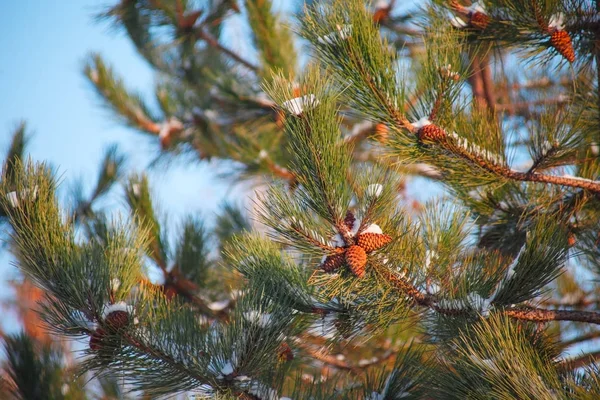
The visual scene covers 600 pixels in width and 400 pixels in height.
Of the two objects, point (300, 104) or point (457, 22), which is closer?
point (300, 104)

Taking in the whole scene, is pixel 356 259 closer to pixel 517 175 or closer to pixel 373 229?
pixel 373 229

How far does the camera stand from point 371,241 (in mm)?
1620

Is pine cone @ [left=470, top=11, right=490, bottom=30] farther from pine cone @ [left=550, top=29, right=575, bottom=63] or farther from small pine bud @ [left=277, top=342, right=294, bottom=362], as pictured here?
small pine bud @ [left=277, top=342, right=294, bottom=362]

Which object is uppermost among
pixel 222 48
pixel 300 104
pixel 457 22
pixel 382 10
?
pixel 382 10

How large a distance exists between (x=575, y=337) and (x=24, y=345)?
247 centimetres

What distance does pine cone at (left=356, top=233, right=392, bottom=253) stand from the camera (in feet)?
5.31

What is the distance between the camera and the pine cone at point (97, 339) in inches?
68.5

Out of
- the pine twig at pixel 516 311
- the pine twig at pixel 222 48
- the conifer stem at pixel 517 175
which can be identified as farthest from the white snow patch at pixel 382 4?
the pine twig at pixel 516 311

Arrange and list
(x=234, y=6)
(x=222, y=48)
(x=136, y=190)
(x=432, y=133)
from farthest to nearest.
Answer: (x=222, y=48) < (x=234, y=6) < (x=136, y=190) < (x=432, y=133)

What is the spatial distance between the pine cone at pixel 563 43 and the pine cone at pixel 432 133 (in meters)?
0.59

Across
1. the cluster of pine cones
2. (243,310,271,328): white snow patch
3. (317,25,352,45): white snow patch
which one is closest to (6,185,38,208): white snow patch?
(243,310,271,328): white snow patch

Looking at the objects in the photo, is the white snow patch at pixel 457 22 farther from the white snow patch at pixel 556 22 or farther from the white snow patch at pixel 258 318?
the white snow patch at pixel 258 318

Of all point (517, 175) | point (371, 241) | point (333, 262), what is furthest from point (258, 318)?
point (517, 175)

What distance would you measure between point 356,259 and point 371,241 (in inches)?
2.4
